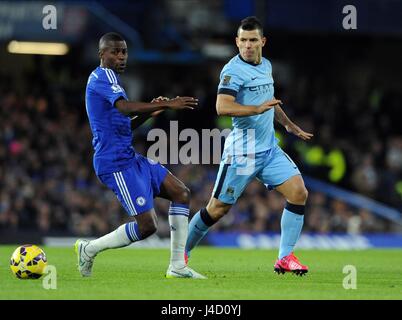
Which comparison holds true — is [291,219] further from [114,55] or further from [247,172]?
[114,55]

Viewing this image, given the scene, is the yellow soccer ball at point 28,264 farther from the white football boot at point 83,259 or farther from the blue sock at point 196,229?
the blue sock at point 196,229

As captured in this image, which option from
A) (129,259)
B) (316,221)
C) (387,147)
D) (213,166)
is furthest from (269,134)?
(387,147)

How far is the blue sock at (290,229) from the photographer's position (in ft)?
33.2

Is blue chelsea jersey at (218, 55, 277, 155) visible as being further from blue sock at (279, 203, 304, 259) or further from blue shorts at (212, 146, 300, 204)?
blue sock at (279, 203, 304, 259)

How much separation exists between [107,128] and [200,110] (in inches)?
516

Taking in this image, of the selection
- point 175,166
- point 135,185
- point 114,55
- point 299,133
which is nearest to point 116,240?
point 135,185

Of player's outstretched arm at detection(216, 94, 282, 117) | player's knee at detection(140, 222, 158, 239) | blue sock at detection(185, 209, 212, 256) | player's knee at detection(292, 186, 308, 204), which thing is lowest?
Answer: blue sock at detection(185, 209, 212, 256)

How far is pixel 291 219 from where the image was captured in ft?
33.3

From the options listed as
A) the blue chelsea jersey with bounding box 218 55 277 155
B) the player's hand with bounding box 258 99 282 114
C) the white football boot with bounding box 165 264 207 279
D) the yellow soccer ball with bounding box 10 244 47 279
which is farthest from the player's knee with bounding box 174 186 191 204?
the yellow soccer ball with bounding box 10 244 47 279

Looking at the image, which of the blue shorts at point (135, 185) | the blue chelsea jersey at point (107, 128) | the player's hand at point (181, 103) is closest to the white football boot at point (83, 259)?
the blue shorts at point (135, 185)

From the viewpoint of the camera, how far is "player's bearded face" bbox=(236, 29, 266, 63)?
9.98 meters

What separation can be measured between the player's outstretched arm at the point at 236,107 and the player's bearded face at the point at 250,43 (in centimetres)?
56

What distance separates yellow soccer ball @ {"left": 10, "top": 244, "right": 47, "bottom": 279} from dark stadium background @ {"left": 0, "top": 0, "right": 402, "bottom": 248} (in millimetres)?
8530

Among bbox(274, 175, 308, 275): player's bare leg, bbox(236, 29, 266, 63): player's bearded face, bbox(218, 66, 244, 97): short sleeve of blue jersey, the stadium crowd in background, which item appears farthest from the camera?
the stadium crowd in background
